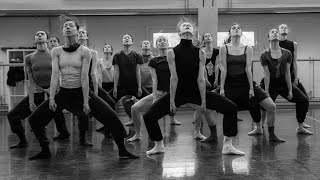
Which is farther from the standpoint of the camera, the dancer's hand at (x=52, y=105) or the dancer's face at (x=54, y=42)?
the dancer's face at (x=54, y=42)

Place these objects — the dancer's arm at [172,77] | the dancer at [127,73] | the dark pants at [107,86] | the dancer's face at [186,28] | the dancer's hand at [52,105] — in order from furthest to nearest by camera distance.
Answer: the dark pants at [107,86]
the dancer at [127,73]
the dancer's face at [186,28]
the dancer's arm at [172,77]
the dancer's hand at [52,105]

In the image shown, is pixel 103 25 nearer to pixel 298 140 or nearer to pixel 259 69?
pixel 259 69

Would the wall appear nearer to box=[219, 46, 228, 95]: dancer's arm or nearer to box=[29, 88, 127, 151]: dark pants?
box=[219, 46, 228, 95]: dancer's arm

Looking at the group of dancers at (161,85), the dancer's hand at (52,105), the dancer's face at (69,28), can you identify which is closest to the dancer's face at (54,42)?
the group of dancers at (161,85)

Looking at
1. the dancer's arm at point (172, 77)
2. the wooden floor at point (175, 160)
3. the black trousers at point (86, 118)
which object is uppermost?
the dancer's arm at point (172, 77)

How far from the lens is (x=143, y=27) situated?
19562 mm

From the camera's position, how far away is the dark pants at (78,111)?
772cm

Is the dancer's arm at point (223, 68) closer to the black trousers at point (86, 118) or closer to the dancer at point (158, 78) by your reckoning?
the dancer at point (158, 78)

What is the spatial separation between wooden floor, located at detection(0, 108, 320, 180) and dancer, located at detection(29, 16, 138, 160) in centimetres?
57

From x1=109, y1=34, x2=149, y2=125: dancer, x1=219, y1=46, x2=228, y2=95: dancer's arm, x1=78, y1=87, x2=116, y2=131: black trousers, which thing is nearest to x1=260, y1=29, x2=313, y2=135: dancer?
x1=219, y1=46, x2=228, y2=95: dancer's arm

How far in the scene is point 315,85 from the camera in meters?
17.7

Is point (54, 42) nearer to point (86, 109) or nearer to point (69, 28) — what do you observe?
point (69, 28)

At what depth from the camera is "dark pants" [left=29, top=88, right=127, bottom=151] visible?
25.3 ft

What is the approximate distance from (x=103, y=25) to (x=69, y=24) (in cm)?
1186
